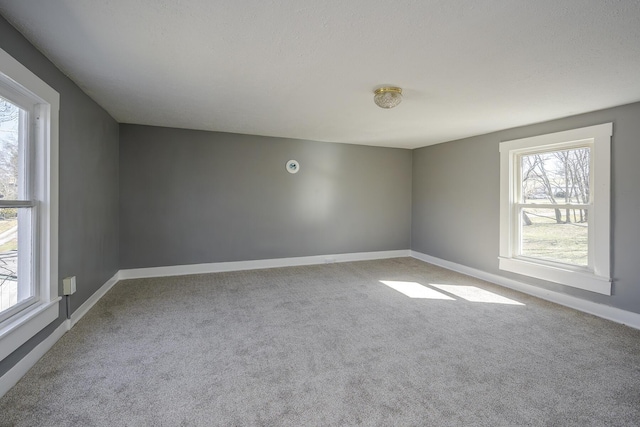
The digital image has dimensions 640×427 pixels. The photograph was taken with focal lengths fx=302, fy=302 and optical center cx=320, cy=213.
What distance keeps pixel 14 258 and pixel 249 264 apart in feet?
9.63

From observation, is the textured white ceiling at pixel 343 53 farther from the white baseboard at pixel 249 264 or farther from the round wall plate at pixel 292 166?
the white baseboard at pixel 249 264

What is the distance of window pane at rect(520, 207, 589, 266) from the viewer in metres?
3.32

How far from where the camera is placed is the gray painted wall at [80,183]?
2.00 meters

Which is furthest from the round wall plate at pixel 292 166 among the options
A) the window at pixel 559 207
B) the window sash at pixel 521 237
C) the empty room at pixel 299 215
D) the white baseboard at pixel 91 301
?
the window sash at pixel 521 237

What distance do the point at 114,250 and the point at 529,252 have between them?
5375 millimetres

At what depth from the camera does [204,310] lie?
10.0 feet

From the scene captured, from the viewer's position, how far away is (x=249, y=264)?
15.6ft

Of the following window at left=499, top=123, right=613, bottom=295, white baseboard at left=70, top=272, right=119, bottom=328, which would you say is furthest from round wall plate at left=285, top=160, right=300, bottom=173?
window at left=499, top=123, right=613, bottom=295

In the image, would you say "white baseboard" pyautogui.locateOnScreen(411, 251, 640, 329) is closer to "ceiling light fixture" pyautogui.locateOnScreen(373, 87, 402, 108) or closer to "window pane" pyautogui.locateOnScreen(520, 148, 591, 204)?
"window pane" pyautogui.locateOnScreen(520, 148, 591, 204)

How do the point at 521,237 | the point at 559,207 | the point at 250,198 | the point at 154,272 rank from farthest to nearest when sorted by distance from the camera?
the point at 250,198
the point at 154,272
the point at 521,237
the point at 559,207

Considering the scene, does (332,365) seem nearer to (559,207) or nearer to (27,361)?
(27,361)

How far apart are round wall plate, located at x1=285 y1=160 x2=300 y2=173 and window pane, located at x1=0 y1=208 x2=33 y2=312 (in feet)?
10.8

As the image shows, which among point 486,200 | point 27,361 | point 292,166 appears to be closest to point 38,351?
point 27,361

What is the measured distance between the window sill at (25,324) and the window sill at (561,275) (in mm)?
4787
